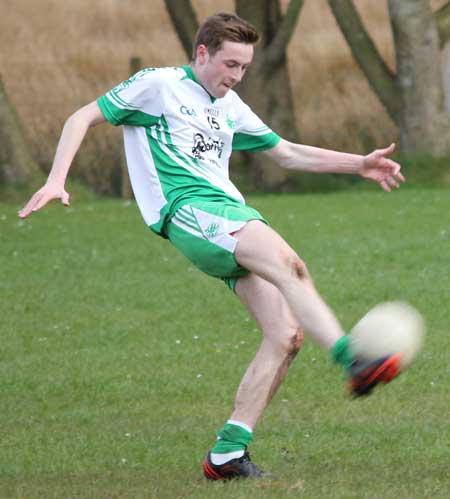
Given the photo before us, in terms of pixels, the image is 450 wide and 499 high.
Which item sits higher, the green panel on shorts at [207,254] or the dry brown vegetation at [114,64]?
the green panel on shorts at [207,254]

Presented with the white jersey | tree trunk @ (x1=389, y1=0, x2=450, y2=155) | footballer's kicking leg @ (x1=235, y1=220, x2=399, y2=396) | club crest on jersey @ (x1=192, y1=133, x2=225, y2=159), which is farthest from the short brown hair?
tree trunk @ (x1=389, y1=0, x2=450, y2=155)

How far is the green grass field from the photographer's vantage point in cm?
624

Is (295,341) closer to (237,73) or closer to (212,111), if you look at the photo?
(212,111)

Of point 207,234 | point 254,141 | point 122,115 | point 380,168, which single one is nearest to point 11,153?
point 254,141

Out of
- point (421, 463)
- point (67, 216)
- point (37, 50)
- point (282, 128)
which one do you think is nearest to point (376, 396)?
point (421, 463)

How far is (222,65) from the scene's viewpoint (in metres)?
5.96

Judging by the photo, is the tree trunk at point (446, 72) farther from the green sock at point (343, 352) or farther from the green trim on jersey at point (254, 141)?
the green sock at point (343, 352)

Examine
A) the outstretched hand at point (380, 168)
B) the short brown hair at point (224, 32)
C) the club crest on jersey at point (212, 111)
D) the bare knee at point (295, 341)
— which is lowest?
the bare knee at point (295, 341)

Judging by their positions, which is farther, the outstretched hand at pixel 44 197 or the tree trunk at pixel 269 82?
the tree trunk at pixel 269 82

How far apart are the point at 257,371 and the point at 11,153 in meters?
14.2

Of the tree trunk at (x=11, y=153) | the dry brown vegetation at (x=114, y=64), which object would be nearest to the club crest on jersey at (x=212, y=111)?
the tree trunk at (x=11, y=153)

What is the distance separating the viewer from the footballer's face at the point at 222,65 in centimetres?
592

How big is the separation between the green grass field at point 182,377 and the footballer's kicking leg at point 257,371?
0.15 m

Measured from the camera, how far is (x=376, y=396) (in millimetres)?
7824
